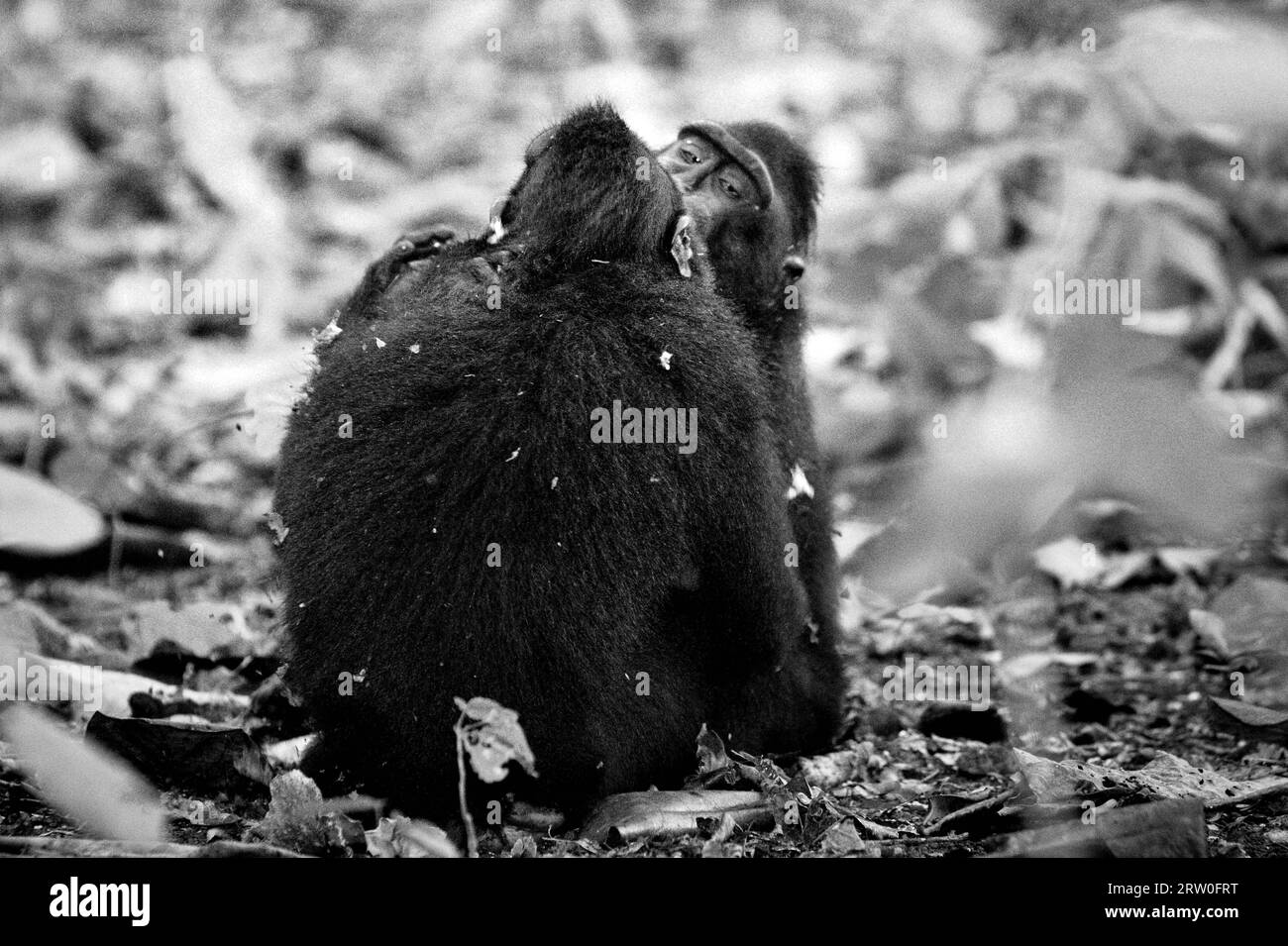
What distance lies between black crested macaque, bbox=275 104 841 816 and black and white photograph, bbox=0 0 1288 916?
0.01 meters

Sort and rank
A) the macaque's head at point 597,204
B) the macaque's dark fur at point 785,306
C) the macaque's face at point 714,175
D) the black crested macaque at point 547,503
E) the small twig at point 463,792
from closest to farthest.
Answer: the small twig at point 463,792, the black crested macaque at point 547,503, the macaque's head at point 597,204, the macaque's dark fur at point 785,306, the macaque's face at point 714,175

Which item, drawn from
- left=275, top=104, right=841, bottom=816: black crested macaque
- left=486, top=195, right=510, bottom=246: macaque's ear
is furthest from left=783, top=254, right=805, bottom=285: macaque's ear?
left=486, top=195, right=510, bottom=246: macaque's ear

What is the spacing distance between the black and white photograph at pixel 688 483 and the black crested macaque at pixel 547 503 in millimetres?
11

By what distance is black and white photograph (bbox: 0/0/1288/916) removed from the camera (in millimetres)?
3531

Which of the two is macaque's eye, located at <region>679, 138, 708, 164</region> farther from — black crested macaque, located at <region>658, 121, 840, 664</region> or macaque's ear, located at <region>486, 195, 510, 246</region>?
macaque's ear, located at <region>486, 195, 510, 246</region>

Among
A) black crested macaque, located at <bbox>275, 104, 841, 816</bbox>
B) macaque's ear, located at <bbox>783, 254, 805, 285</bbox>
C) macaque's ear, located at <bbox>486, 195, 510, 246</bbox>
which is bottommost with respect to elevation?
black crested macaque, located at <bbox>275, 104, 841, 816</bbox>

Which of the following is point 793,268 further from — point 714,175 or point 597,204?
point 597,204

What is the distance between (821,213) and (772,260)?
3.50 meters

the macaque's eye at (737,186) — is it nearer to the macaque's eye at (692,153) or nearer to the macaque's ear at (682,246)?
the macaque's eye at (692,153)

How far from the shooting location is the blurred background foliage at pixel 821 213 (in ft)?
18.3

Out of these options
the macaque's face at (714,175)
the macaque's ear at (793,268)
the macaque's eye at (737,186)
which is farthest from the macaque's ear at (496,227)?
the macaque's ear at (793,268)

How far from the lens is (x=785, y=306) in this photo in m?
5.00

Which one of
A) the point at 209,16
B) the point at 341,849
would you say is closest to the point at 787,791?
the point at 341,849

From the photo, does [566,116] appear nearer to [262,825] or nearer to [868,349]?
[262,825]
